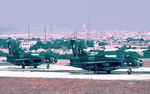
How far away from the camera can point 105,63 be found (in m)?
95.9

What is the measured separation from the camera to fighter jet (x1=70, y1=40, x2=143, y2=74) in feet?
308

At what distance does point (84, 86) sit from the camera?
72.1m

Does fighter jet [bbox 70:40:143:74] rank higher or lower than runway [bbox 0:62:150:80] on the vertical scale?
higher

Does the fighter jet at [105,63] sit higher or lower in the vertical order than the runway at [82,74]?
higher

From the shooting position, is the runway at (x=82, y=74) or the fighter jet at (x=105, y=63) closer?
the runway at (x=82, y=74)

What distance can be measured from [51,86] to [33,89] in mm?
3295

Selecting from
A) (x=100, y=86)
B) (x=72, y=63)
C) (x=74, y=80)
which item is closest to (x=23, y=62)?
(x=72, y=63)

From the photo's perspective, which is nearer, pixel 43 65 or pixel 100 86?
pixel 100 86

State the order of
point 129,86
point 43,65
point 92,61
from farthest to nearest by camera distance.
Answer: point 43,65 < point 92,61 < point 129,86

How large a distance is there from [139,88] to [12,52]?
59920 millimetres

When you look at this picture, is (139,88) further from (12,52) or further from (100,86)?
(12,52)

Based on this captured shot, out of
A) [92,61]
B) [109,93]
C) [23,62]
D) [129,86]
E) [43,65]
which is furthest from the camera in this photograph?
[43,65]

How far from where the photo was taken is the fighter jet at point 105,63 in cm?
9388

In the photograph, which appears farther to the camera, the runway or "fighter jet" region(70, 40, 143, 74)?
"fighter jet" region(70, 40, 143, 74)
